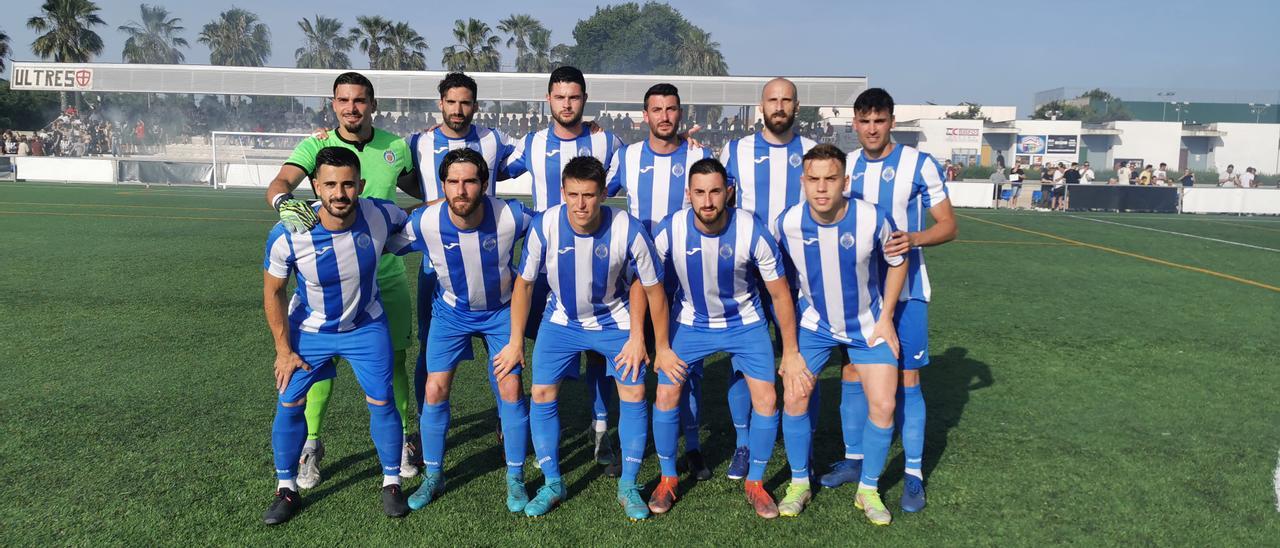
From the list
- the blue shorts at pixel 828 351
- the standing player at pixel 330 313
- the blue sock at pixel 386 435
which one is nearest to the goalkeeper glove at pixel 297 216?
the standing player at pixel 330 313

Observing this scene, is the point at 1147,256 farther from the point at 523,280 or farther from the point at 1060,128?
the point at 1060,128

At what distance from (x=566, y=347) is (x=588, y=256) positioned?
0.44 metres

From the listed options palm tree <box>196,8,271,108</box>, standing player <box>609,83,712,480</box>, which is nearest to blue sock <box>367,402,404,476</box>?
standing player <box>609,83,712,480</box>

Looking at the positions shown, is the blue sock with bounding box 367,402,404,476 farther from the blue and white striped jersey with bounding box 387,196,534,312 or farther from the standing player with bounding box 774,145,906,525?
the standing player with bounding box 774,145,906,525

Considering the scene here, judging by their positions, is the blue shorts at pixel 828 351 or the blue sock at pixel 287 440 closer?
the blue sock at pixel 287 440

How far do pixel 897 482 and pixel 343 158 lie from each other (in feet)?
10.1

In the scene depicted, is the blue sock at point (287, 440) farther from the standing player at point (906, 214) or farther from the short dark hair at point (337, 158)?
the standing player at point (906, 214)

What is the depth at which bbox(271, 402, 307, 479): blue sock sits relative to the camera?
12.0ft

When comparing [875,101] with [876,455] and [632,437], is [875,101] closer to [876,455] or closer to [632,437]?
[876,455]

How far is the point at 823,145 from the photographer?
3650mm

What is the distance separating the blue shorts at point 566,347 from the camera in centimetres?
382

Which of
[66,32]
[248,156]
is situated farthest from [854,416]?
[66,32]

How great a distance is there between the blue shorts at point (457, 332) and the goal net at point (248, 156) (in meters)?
24.6

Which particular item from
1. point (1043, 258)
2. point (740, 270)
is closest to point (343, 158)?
point (740, 270)
